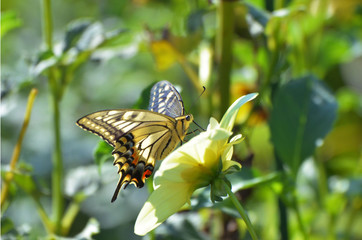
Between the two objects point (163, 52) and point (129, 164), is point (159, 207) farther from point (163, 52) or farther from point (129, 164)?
point (163, 52)

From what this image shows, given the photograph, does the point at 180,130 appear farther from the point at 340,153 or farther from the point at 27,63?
the point at 340,153

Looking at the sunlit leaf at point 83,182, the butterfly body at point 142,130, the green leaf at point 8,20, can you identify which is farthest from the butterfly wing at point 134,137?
the green leaf at point 8,20

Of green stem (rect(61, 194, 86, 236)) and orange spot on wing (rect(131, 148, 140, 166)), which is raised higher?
orange spot on wing (rect(131, 148, 140, 166))

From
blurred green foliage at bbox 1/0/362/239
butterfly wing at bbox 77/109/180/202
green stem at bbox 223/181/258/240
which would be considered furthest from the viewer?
blurred green foliage at bbox 1/0/362/239

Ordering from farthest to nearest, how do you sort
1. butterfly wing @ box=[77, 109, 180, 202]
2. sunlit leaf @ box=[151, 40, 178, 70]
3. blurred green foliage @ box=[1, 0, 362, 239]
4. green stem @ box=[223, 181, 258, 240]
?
sunlit leaf @ box=[151, 40, 178, 70] < blurred green foliage @ box=[1, 0, 362, 239] < butterfly wing @ box=[77, 109, 180, 202] < green stem @ box=[223, 181, 258, 240]

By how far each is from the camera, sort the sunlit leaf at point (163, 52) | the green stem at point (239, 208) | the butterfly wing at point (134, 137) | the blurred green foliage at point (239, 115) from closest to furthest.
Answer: the green stem at point (239, 208) → the butterfly wing at point (134, 137) → the blurred green foliage at point (239, 115) → the sunlit leaf at point (163, 52)

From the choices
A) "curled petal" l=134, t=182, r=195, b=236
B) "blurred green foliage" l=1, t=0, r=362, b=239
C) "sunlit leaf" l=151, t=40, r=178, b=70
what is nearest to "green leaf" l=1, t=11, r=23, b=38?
"blurred green foliage" l=1, t=0, r=362, b=239

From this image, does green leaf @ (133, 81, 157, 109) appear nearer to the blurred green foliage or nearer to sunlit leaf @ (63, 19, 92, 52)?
the blurred green foliage

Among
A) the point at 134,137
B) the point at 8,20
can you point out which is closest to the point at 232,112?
the point at 134,137

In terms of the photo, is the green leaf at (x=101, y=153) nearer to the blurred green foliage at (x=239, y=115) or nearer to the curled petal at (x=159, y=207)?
the blurred green foliage at (x=239, y=115)
